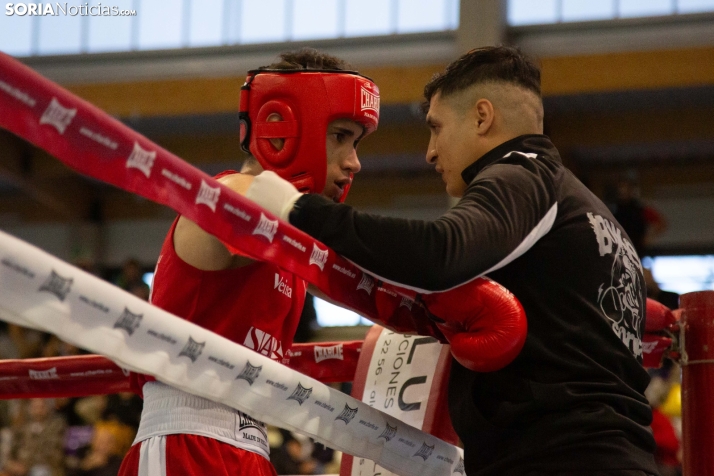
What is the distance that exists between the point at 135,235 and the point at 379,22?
3915 millimetres

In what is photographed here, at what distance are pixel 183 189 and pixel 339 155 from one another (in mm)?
673

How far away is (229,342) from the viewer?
4.27 feet

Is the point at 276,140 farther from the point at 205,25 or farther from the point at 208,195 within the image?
the point at 205,25

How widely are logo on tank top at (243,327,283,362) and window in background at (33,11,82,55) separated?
6.36 metres

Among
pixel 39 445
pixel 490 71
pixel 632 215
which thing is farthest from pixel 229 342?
pixel 632 215

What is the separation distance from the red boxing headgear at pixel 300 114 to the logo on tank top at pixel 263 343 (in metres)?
0.31

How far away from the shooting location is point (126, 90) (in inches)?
290

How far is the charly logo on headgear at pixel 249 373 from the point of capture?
4.33 feet

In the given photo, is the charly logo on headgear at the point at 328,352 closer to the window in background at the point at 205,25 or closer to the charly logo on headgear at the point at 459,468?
the charly logo on headgear at the point at 459,468

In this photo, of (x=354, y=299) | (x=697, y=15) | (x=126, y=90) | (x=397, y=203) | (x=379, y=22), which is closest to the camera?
(x=354, y=299)

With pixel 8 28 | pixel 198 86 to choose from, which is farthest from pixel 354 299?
pixel 8 28

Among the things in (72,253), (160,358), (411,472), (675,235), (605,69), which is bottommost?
(72,253)

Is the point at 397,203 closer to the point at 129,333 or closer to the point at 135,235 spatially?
the point at 135,235

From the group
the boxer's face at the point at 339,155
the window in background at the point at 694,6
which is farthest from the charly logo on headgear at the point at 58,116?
the window in background at the point at 694,6
